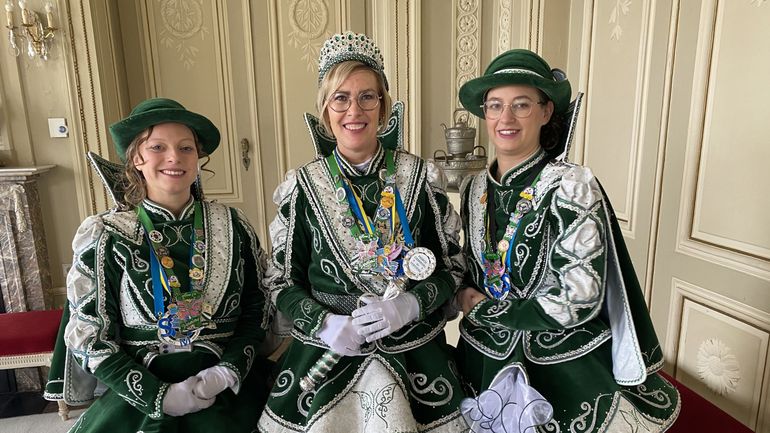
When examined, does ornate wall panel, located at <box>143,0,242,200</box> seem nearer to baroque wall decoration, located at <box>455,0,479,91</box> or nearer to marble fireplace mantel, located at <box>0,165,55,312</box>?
marble fireplace mantel, located at <box>0,165,55,312</box>

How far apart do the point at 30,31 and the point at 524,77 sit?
9.56 feet

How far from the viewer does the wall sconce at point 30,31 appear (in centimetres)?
267

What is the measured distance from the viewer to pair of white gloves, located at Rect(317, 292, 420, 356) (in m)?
1.13

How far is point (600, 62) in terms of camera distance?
2451 mm

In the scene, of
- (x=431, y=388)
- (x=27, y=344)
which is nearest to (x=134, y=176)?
(x=431, y=388)

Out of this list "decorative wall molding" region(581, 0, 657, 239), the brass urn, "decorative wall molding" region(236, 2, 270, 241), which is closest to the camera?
"decorative wall molding" region(581, 0, 657, 239)

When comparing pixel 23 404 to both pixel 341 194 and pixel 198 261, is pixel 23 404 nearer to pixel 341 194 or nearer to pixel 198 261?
pixel 198 261

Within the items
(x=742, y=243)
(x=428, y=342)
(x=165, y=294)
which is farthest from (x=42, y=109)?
(x=742, y=243)

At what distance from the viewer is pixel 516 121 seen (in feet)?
4.07

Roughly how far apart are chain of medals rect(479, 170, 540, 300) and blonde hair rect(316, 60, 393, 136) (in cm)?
42

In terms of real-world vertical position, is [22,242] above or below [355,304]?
below

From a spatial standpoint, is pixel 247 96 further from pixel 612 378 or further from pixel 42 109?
pixel 612 378

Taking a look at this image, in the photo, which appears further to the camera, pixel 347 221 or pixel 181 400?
pixel 347 221


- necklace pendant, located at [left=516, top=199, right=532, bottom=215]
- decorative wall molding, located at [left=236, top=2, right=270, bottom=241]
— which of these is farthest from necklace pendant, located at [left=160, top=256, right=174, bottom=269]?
decorative wall molding, located at [left=236, top=2, right=270, bottom=241]
